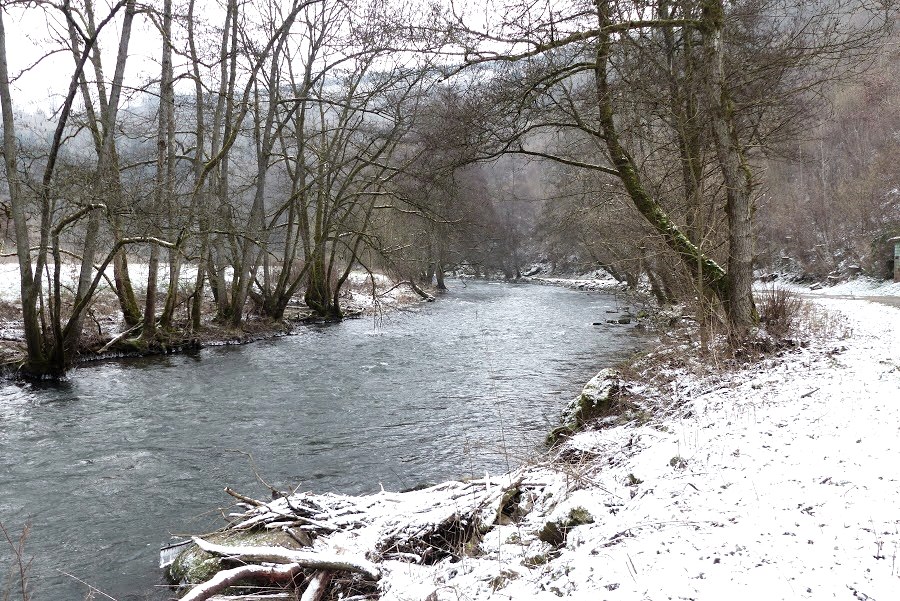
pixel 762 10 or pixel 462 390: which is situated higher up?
pixel 762 10

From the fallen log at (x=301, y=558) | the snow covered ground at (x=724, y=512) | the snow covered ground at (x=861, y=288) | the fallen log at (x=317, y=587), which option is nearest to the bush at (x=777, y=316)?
the snow covered ground at (x=724, y=512)

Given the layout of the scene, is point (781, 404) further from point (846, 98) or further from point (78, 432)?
point (846, 98)

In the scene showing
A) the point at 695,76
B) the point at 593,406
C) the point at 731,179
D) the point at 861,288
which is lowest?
the point at 593,406

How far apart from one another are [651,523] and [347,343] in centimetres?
1419

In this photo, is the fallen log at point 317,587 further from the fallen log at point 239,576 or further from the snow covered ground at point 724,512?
the snow covered ground at point 724,512

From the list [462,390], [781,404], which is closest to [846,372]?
[781,404]

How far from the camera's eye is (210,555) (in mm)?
4348

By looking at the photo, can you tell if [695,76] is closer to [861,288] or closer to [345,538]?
[345,538]

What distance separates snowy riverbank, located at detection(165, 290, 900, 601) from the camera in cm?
265

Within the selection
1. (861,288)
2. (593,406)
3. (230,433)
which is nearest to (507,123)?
(593,406)

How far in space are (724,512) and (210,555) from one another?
145 inches

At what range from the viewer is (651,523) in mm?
3283

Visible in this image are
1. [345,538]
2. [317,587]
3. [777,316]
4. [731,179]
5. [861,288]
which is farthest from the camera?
[861,288]

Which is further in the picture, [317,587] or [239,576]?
[239,576]
